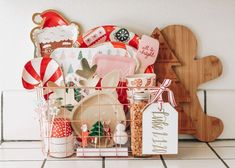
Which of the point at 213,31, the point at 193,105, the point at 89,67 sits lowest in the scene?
the point at 193,105

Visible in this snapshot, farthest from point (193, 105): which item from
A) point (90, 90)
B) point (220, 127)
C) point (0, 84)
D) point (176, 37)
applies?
point (0, 84)

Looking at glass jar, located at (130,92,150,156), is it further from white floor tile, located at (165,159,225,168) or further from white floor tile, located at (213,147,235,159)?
white floor tile, located at (213,147,235,159)

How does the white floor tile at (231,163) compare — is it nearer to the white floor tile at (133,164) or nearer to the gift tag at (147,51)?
the white floor tile at (133,164)

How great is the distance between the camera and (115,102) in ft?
4.70

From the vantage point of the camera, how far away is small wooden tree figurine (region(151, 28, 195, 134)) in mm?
1536

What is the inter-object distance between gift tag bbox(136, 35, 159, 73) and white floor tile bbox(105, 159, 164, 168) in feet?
0.94

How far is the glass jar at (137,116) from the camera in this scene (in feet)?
4.50

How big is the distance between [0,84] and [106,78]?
13.7 inches

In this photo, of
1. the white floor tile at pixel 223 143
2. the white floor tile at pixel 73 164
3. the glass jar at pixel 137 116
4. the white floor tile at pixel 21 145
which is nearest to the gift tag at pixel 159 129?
the glass jar at pixel 137 116

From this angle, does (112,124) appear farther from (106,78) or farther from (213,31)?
(213,31)

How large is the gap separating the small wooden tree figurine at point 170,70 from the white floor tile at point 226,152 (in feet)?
0.45

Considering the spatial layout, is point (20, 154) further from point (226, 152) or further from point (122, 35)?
point (226, 152)

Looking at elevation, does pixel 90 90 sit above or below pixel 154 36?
below

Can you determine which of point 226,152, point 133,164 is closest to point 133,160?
point 133,164
